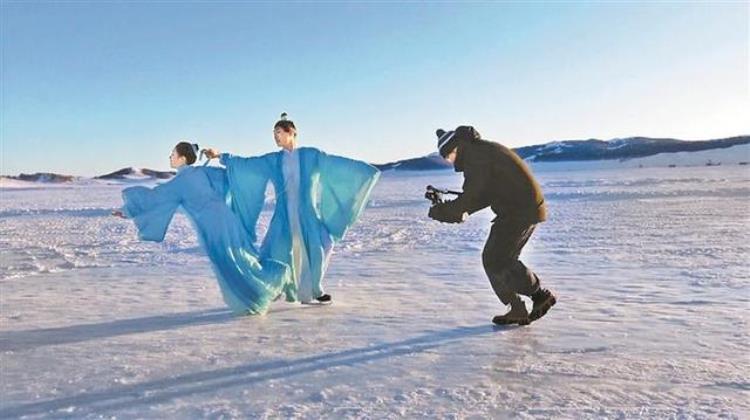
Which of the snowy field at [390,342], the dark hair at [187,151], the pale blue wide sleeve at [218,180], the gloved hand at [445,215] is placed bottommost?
the snowy field at [390,342]

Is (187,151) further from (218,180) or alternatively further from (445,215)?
(445,215)

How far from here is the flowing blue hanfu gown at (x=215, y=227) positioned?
211 inches

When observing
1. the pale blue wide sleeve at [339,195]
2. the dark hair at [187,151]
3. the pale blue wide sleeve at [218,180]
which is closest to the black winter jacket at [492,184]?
the pale blue wide sleeve at [339,195]

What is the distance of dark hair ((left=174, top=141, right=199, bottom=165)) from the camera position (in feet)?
18.4

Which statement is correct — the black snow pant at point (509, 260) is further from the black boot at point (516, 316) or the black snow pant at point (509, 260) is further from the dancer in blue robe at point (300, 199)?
the dancer in blue robe at point (300, 199)

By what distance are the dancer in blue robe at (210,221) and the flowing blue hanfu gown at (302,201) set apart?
0.14 meters

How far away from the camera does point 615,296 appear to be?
5816 mm

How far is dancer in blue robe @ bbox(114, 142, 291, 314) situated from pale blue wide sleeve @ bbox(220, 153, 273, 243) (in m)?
0.12

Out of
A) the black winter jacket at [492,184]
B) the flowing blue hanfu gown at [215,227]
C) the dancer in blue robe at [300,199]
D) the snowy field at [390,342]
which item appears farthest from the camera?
the dancer in blue robe at [300,199]

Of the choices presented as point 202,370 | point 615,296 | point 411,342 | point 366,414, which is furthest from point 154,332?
point 615,296

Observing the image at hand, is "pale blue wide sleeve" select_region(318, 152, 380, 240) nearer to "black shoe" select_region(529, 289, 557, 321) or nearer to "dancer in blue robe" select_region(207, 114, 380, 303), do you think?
"dancer in blue robe" select_region(207, 114, 380, 303)

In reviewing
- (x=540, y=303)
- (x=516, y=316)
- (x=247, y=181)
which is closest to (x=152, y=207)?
(x=247, y=181)

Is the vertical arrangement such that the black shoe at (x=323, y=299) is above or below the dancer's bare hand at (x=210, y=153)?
below

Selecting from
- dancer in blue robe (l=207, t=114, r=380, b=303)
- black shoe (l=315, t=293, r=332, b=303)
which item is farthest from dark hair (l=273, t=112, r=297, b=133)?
black shoe (l=315, t=293, r=332, b=303)
